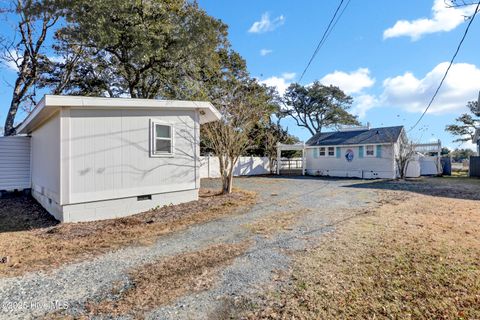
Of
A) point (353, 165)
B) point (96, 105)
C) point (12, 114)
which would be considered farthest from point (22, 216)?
point (353, 165)

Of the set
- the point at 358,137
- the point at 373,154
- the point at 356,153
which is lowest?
the point at 373,154

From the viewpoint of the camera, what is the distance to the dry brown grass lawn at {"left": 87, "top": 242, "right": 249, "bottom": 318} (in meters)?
2.84

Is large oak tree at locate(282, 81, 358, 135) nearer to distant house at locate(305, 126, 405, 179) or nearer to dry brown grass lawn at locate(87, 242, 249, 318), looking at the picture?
distant house at locate(305, 126, 405, 179)

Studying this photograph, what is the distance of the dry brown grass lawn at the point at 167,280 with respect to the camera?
2.84 metres

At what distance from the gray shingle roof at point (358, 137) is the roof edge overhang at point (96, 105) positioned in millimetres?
13882

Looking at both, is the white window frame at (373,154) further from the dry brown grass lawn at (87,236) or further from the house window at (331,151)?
the dry brown grass lawn at (87,236)

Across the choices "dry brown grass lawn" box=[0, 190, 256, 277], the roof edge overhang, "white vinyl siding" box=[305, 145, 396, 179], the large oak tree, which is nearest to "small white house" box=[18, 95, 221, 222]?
the roof edge overhang

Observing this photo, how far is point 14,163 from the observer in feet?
34.2

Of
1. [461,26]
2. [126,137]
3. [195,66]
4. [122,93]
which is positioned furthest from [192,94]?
[461,26]

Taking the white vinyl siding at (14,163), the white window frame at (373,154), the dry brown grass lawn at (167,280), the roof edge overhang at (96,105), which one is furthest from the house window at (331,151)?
the white vinyl siding at (14,163)

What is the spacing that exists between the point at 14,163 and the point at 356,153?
19600 millimetres

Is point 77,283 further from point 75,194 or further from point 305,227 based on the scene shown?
point 305,227

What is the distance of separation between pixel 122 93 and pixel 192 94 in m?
4.70

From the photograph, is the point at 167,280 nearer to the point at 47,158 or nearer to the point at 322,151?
the point at 47,158
